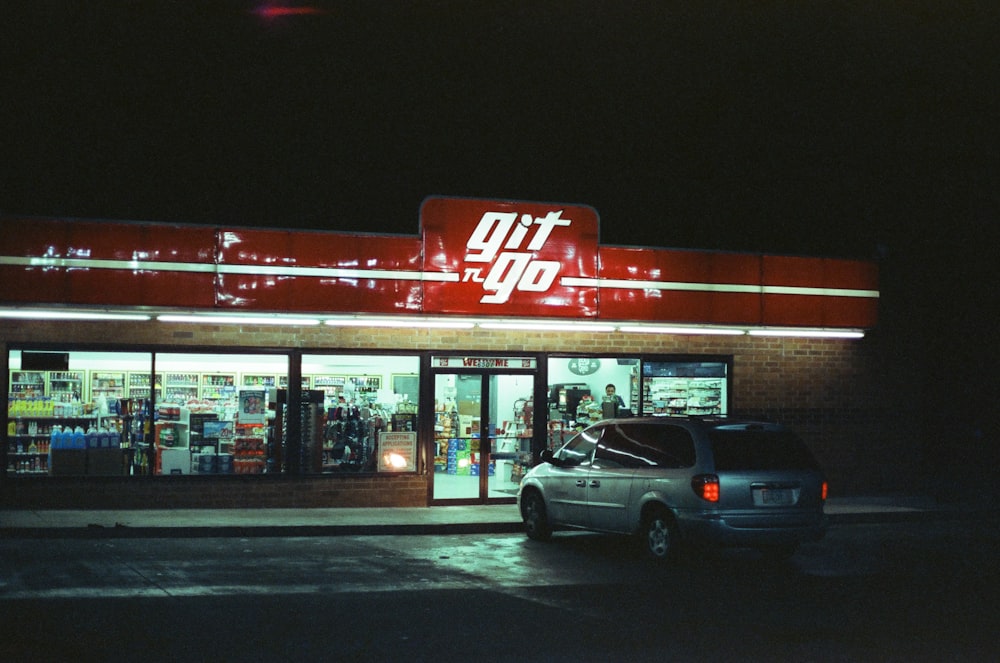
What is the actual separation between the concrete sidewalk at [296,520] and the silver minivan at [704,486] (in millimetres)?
3140

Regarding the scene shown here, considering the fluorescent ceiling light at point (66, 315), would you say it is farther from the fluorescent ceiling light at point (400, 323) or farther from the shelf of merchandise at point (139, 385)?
the fluorescent ceiling light at point (400, 323)

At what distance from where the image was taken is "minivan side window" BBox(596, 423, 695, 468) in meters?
13.5

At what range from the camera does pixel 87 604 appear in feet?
33.3

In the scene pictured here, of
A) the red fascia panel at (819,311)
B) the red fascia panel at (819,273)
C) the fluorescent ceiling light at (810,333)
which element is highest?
the red fascia panel at (819,273)

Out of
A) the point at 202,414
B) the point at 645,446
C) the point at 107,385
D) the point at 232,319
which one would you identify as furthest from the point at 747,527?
the point at 107,385

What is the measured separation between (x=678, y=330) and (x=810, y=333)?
104 inches

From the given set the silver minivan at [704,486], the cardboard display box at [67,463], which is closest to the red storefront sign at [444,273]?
the cardboard display box at [67,463]

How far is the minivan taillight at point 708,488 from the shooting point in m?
13.0

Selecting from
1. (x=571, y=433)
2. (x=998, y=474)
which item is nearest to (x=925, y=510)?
(x=571, y=433)

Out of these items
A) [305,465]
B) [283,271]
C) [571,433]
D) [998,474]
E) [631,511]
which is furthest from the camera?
[998,474]

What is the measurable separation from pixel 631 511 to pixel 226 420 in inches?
299

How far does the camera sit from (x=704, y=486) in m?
13.0

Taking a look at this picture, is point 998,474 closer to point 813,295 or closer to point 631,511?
point 813,295

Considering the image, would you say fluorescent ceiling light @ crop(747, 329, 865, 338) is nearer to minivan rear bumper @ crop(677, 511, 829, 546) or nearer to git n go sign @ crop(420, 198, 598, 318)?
git n go sign @ crop(420, 198, 598, 318)
